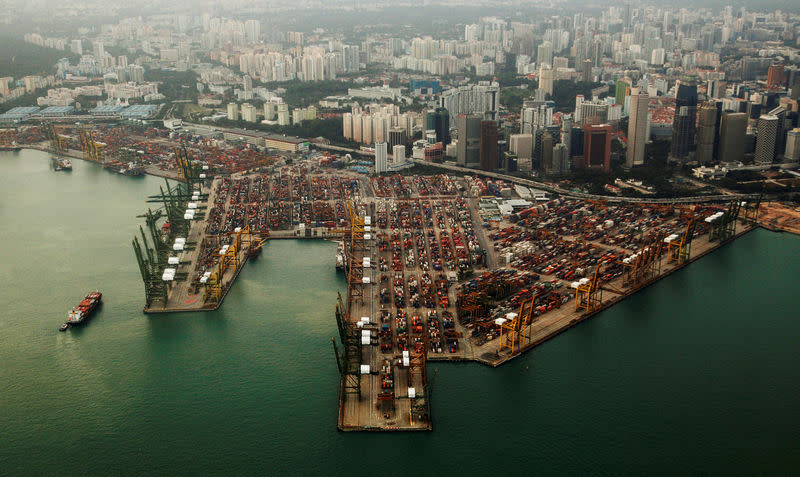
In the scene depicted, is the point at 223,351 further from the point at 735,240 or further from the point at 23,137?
the point at 23,137

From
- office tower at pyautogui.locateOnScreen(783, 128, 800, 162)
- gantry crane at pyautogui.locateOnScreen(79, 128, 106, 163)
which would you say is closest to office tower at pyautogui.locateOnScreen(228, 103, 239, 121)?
gantry crane at pyautogui.locateOnScreen(79, 128, 106, 163)

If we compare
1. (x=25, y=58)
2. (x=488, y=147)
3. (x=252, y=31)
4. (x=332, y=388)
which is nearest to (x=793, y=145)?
(x=488, y=147)

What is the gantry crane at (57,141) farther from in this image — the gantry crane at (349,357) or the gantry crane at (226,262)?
the gantry crane at (349,357)

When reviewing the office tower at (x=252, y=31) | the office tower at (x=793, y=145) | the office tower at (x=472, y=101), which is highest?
the office tower at (x=252, y=31)

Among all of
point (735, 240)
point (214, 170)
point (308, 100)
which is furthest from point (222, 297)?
point (308, 100)

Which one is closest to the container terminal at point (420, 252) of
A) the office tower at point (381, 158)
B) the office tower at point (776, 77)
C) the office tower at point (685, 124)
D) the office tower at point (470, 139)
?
the office tower at point (381, 158)

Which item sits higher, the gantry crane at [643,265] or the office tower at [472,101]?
the office tower at [472,101]

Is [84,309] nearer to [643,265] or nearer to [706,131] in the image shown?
[643,265]
